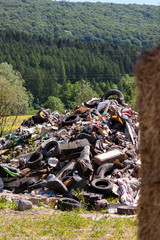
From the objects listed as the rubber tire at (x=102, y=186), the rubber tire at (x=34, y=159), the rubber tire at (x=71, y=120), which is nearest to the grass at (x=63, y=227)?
the rubber tire at (x=102, y=186)

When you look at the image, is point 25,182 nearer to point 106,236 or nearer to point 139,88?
point 106,236

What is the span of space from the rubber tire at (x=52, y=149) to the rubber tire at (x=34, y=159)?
24 cm

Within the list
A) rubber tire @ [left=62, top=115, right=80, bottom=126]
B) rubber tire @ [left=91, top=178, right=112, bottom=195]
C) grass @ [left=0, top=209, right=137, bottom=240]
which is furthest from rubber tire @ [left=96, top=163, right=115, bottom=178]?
rubber tire @ [left=62, top=115, right=80, bottom=126]

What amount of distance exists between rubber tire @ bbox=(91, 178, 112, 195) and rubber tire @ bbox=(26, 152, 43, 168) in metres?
2.80

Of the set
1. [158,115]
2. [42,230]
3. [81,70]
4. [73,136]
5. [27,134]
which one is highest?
[158,115]

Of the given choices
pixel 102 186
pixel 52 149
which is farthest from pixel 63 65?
pixel 102 186

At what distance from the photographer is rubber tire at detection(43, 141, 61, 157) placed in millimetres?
11297

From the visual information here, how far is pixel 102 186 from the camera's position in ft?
30.8

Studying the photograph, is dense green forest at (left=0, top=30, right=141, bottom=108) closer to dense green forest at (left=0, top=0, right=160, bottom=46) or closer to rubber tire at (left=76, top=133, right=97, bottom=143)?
dense green forest at (left=0, top=0, right=160, bottom=46)

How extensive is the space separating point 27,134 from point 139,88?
12.2 m

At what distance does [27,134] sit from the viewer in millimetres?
14781

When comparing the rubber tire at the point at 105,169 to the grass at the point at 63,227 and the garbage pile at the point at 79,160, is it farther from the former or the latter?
the grass at the point at 63,227

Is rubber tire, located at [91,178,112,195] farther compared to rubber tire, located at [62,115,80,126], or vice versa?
rubber tire, located at [62,115,80,126]

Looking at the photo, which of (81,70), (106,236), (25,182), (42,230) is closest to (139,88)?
(106,236)
